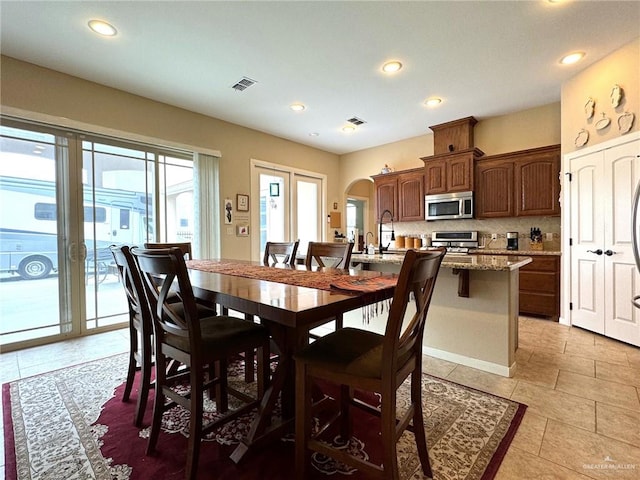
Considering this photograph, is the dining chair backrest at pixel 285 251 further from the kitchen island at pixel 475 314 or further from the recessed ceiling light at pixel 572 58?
the recessed ceiling light at pixel 572 58

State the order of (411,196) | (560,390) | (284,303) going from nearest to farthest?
(284,303), (560,390), (411,196)

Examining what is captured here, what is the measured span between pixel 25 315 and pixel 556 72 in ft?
20.0

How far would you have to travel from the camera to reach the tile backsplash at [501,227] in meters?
4.23

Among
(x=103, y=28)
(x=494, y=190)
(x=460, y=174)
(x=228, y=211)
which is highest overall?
(x=103, y=28)

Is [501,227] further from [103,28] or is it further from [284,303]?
[103,28]

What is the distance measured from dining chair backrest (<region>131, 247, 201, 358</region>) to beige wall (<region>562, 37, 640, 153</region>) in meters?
4.05

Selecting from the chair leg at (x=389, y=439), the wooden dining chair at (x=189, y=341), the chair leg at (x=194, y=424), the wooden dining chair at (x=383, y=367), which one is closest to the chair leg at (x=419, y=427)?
the wooden dining chair at (x=383, y=367)

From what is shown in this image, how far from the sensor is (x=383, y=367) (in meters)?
1.14

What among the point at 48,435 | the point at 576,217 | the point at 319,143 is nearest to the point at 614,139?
the point at 576,217

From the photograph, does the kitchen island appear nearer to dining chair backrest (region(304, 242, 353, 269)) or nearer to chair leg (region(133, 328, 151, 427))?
dining chair backrest (region(304, 242, 353, 269))

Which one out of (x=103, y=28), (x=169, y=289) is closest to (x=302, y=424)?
(x=169, y=289)

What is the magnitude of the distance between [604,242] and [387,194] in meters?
3.09

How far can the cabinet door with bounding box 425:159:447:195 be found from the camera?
4840 mm

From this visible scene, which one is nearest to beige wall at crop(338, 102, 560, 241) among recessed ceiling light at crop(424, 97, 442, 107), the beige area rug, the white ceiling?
the white ceiling
